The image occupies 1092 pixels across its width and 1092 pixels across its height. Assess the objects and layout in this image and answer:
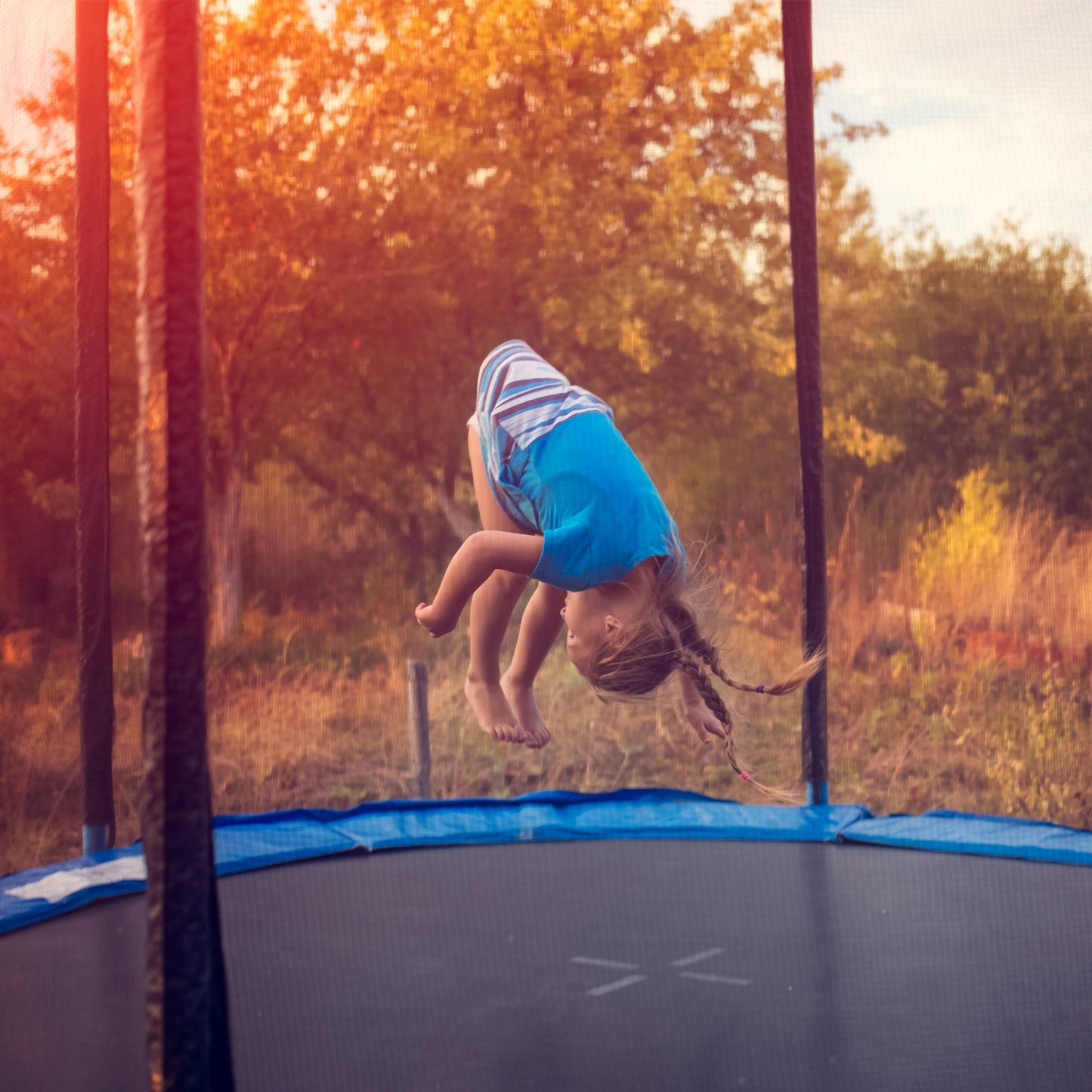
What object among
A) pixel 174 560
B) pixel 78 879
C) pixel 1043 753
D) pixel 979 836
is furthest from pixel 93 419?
pixel 1043 753

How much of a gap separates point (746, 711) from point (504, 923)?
78.3 inches

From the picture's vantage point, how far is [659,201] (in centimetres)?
489

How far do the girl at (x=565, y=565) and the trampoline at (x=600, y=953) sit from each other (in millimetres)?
437

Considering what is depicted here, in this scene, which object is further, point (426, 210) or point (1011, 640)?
point (426, 210)

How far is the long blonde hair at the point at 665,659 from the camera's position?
1.86m

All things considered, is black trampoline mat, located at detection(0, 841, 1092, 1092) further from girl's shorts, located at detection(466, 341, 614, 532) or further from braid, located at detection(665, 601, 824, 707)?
girl's shorts, located at detection(466, 341, 614, 532)

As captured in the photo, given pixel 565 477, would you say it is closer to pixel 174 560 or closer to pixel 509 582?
pixel 509 582

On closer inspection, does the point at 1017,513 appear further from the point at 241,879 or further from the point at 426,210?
the point at 241,879

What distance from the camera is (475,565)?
1.84m

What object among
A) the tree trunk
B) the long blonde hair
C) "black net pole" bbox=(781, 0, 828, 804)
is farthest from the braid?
the tree trunk

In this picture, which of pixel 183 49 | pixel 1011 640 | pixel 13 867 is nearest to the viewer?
pixel 183 49

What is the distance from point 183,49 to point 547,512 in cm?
92

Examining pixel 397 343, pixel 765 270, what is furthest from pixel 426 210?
pixel 765 270

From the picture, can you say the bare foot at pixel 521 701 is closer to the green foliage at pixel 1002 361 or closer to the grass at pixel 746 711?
the grass at pixel 746 711
